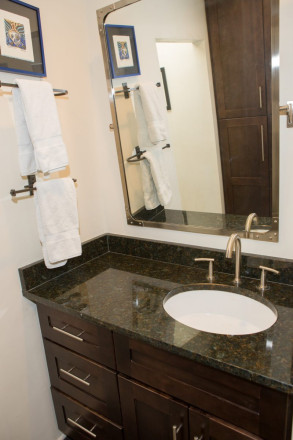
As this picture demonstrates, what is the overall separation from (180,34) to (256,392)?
4.20 feet

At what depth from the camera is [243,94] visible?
3.99 feet

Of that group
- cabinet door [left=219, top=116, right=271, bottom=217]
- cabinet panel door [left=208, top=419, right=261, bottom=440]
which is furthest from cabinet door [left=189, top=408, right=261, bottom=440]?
cabinet door [left=219, top=116, right=271, bottom=217]

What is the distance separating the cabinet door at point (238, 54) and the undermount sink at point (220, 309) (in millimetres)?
693

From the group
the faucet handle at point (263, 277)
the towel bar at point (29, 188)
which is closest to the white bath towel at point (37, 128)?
the towel bar at point (29, 188)

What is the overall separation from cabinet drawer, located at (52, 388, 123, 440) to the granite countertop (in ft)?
1.69

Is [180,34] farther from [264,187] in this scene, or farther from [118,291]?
[118,291]

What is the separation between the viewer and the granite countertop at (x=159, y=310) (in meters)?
0.91

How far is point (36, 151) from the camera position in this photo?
128 centimetres

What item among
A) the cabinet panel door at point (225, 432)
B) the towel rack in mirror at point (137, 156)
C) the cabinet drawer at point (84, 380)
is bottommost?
the cabinet drawer at point (84, 380)

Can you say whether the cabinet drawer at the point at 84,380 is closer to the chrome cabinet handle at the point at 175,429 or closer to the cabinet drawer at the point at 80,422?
the cabinet drawer at the point at 80,422

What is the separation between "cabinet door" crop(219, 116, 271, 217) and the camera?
1.23m

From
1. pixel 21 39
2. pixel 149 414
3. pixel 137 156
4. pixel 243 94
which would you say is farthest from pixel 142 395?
pixel 21 39

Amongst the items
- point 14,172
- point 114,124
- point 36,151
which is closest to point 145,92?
point 114,124

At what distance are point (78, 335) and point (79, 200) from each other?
2.19 feet
